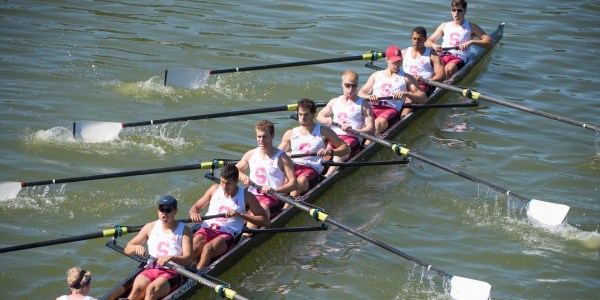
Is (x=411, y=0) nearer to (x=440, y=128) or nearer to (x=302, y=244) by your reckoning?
(x=440, y=128)

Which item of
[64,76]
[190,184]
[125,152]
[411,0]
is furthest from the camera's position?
[411,0]

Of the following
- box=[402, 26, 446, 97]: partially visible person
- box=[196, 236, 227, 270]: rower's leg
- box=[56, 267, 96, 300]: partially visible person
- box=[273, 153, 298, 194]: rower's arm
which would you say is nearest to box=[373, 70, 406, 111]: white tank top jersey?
box=[402, 26, 446, 97]: partially visible person

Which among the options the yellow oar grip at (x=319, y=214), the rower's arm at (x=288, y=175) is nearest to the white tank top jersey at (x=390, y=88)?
the rower's arm at (x=288, y=175)

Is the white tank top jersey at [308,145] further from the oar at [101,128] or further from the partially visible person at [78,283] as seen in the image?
the partially visible person at [78,283]

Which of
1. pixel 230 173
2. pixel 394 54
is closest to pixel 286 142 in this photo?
pixel 230 173

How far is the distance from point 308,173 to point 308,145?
0.40 meters

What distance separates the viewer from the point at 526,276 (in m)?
10.9

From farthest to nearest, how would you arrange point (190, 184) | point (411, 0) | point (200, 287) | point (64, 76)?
point (411, 0) < point (64, 76) < point (190, 184) < point (200, 287)

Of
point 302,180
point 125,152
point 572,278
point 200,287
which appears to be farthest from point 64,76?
point 572,278

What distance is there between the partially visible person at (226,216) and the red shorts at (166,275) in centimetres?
47

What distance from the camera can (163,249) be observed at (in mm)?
9195

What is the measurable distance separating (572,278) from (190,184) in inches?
219

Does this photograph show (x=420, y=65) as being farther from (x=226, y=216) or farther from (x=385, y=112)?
(x=226, y=216)

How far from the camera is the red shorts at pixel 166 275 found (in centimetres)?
901
